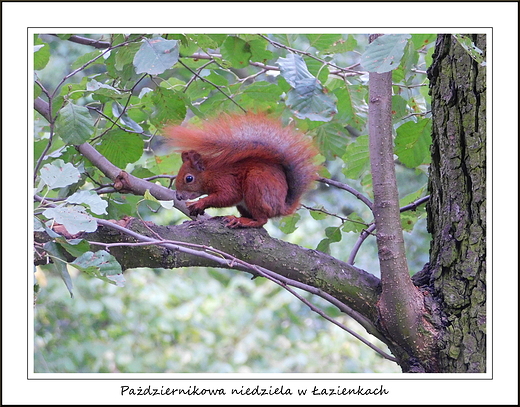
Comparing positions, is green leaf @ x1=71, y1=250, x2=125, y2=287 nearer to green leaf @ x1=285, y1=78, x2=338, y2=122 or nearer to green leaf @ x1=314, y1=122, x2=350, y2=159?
green leaf @ x1=285, y1=78, x2=338, y2=122

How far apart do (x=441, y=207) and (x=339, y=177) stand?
288 centimetres

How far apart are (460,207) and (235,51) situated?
27.4 inches

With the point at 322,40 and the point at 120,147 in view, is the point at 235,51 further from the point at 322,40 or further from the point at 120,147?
the point at 120,147

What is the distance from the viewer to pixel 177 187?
1979mm

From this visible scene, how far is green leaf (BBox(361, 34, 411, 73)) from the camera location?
1175 mm

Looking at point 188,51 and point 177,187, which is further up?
point 188,51

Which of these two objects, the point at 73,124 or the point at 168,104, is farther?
the point at 168,104

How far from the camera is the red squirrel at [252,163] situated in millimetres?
1662

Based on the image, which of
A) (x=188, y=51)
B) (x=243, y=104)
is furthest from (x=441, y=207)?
(x=188, y=51)

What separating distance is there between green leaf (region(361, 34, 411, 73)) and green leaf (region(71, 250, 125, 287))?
24.8 inches

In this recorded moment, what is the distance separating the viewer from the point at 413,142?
159 centimetres

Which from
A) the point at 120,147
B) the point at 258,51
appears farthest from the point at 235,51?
the point at 120,147

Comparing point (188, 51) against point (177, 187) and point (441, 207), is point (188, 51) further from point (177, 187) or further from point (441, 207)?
point (441, 207)

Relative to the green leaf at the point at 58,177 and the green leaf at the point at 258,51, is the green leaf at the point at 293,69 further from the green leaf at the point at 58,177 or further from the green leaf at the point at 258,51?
the green leaf at the point at 58,177
